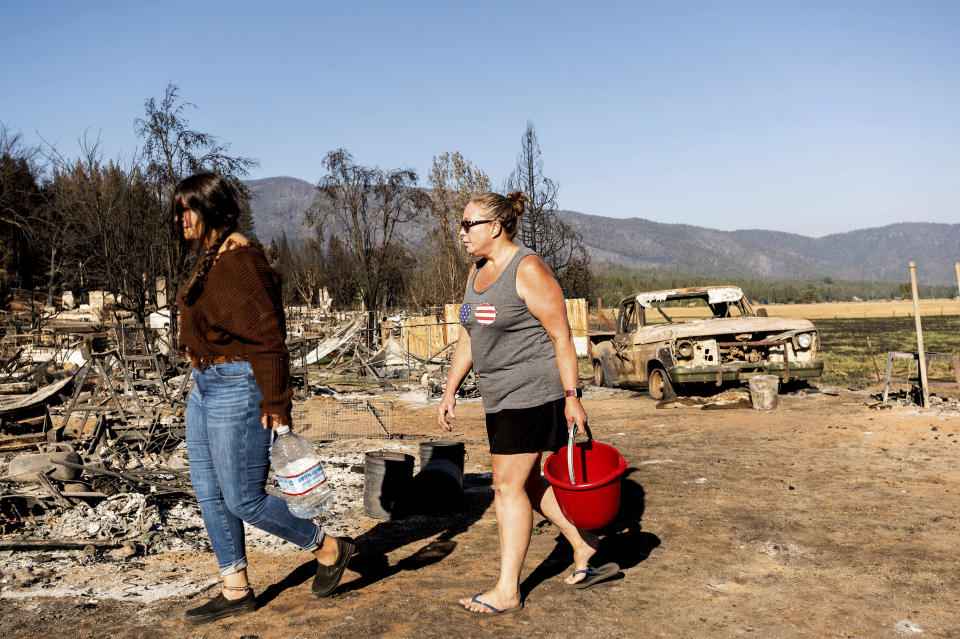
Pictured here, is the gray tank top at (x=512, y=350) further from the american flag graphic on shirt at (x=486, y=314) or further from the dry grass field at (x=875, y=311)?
the dry grass field at (x=875, y=311)

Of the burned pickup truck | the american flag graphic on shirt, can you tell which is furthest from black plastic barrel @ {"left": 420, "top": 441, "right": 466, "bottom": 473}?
the burned pickup truck

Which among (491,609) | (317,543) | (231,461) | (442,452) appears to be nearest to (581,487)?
(491,609)

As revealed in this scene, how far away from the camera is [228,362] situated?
3307 millimetres

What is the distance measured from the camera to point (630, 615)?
3.53 meters

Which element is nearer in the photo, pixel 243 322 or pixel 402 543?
pixel 243 322

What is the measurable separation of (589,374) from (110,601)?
17461 mm

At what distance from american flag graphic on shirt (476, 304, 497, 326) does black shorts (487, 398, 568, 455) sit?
17.2 inches

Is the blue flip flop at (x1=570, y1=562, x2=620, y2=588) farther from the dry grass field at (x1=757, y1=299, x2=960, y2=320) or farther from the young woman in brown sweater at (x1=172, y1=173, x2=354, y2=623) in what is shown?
the dry grass field at (x1=757, y1=299, x2=960, y2=320)

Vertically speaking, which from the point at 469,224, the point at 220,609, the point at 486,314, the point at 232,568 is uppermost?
the point at 469,224

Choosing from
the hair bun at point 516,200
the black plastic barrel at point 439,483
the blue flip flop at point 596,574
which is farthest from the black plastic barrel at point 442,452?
the hair bun at point 516,200

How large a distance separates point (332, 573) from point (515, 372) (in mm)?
1383

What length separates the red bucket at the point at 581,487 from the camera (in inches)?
144

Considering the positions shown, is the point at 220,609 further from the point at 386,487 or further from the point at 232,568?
the point at 386,487

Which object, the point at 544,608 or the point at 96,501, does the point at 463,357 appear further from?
the point at 96,501
